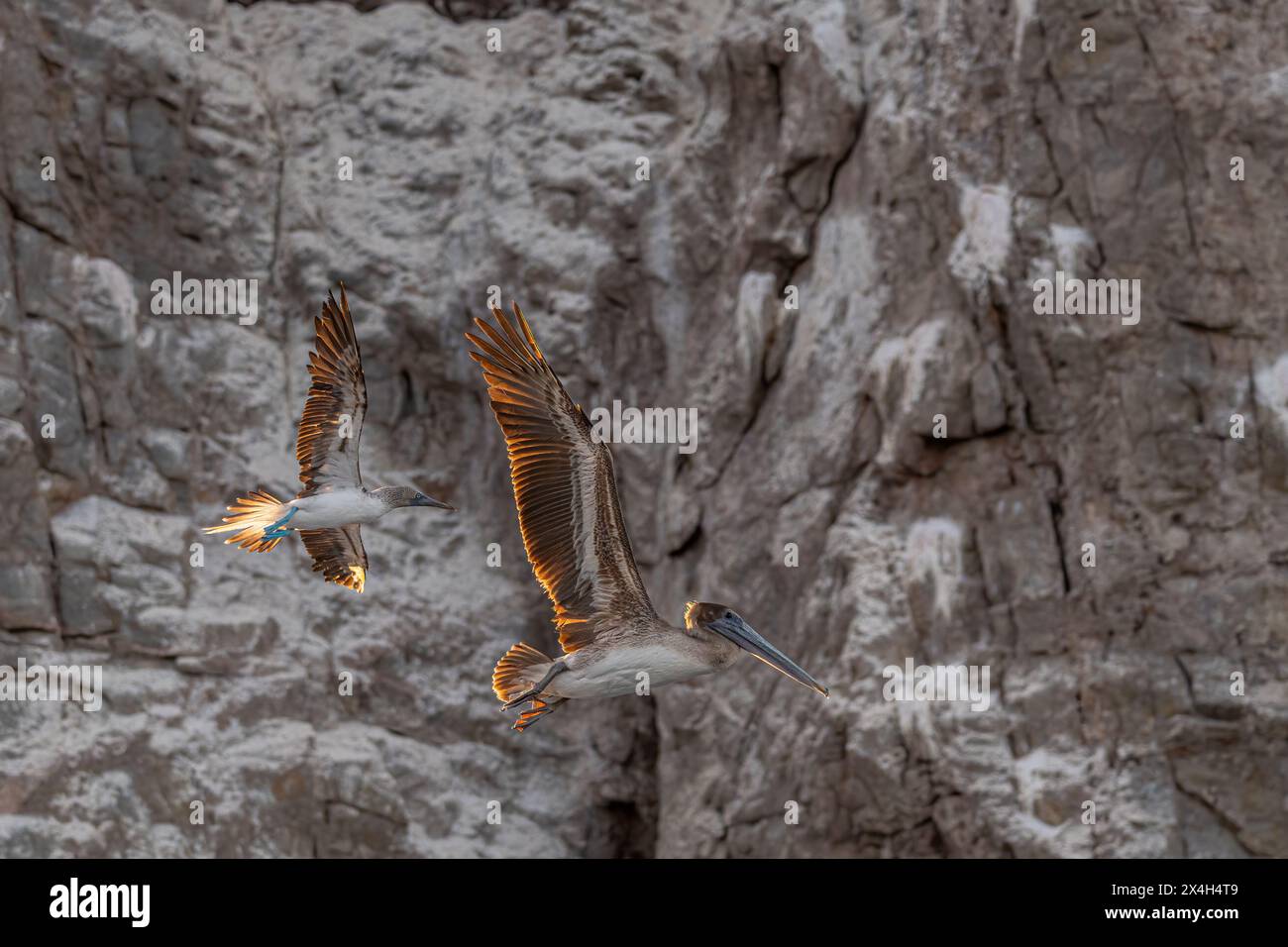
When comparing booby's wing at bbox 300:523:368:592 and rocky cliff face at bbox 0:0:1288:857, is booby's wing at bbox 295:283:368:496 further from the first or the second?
rocky cliff face at bbox 0:0:1288:857

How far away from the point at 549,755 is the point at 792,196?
5541mm

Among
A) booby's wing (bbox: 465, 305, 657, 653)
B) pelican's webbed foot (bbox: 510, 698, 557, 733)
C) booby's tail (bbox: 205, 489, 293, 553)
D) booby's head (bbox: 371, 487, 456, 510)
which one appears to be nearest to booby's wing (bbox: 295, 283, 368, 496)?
booby's head (bbox: 371, 487, 456, 510)

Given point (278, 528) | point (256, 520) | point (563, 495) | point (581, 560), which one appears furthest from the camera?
point (256, 520)

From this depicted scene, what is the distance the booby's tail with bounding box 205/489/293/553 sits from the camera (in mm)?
10430

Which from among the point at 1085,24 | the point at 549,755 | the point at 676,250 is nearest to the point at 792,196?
the point at 676,250

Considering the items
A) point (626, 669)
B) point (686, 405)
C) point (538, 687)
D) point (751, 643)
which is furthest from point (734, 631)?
point (686, 405)

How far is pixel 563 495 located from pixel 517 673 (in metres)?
0.87

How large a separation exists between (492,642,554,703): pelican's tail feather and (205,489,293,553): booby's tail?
1.33 m

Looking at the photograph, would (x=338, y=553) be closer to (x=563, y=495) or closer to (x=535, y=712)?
(x=563, y=495)

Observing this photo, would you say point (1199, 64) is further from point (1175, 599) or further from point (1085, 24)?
point (1175, 599)

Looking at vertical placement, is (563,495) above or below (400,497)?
below

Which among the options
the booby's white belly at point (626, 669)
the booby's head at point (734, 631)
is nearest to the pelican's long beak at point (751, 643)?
the booby's head at point (734, 631)

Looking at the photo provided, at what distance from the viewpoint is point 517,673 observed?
33.3ft

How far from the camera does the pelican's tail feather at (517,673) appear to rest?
10062 mm
